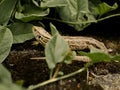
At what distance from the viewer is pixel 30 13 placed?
1867mm

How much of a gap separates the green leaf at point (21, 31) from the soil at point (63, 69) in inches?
2.5

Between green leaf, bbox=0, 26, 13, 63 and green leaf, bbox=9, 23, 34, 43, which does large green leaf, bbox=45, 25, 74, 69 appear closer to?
green leaf, bbox=0, 26, 13, 63

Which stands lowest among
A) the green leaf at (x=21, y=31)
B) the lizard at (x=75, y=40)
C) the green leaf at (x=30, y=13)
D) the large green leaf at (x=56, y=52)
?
the lizard at (x=75, y=40)

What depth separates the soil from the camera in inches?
61.4

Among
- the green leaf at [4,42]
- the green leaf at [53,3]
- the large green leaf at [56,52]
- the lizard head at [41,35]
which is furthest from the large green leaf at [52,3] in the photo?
the large green leaf at [56,52]

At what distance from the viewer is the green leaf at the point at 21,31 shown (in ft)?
5.83

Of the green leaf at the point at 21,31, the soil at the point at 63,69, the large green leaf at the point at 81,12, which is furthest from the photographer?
the large green leaf at the point at 81,12

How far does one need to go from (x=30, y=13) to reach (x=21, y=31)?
0.42 feet

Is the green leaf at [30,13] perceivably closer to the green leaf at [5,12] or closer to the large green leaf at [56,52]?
the green leaf at [5,12]

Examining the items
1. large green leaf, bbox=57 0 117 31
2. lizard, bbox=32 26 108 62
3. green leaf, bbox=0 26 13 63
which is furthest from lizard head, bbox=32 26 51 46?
green leaf, bbox=0 26 13 63

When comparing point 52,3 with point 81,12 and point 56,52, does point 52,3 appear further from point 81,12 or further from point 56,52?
point 56,52

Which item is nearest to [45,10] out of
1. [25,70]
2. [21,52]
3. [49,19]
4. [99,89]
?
[49,19]

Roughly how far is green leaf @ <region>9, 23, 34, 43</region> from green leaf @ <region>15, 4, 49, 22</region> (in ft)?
0.12

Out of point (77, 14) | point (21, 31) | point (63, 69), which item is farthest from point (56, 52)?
point (77, 14)
